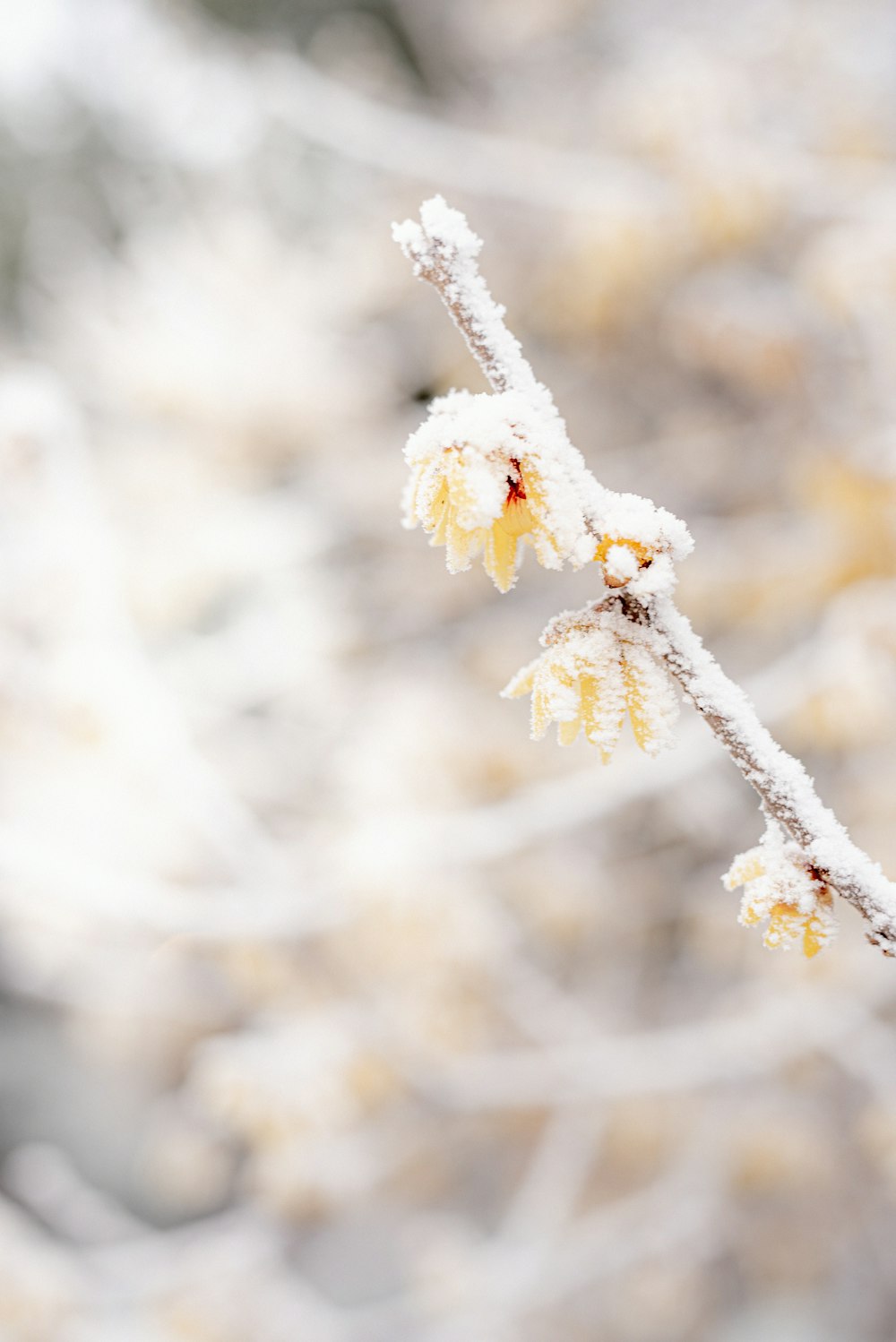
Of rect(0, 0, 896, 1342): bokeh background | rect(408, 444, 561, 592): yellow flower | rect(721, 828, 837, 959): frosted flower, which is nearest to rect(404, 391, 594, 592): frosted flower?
rect(408, 444, 561, 592): yellow flower

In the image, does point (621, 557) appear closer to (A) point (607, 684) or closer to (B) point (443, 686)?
(A) point (607, 684)

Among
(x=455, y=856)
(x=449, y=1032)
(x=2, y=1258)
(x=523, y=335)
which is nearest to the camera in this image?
(x=455, y=856)

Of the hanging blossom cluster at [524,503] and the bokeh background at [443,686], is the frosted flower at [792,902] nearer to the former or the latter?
the hanging blossom cluster at [524,503]

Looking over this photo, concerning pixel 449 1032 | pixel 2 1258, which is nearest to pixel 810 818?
pixel 449 1032

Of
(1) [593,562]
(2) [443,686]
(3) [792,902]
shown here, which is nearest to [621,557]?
(1) [593,562]

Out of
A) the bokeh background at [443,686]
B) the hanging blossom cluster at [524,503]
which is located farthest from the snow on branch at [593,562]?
the bokeh background at [443,686]

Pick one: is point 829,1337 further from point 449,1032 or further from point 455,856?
point 455,856
